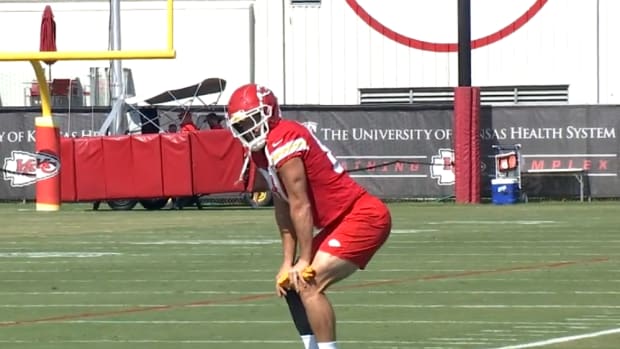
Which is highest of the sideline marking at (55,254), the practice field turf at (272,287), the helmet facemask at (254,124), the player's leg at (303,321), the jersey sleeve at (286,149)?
the helmet facemask at (254,124)

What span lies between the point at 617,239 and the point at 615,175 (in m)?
11.0

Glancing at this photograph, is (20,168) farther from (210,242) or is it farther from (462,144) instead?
(210,242)

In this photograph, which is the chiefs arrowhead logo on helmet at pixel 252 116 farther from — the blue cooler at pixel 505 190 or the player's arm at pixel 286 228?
the blue cooler at pixel 505 190

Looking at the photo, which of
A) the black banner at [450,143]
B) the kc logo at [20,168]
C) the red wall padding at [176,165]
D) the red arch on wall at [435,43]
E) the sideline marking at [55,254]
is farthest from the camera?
the red arch on wall at [435,43]

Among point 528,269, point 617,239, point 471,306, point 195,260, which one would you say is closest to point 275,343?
point 471,306

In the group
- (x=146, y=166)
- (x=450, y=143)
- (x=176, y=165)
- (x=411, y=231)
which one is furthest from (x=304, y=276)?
(x=450, y=143)

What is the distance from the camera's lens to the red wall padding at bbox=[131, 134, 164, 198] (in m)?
29.4

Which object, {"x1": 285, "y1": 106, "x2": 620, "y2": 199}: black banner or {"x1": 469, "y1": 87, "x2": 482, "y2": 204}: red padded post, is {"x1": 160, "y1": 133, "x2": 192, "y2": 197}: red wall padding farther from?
{"x1": 469, "y1": 87, "x2": 482, "y2": 204}: red padded post

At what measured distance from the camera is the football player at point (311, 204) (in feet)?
26.5

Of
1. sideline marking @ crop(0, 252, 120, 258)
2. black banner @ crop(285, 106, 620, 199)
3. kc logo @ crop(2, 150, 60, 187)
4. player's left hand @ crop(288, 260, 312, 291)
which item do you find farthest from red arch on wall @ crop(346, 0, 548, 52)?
player's left hand @ crop(288, 260, 312, 291)

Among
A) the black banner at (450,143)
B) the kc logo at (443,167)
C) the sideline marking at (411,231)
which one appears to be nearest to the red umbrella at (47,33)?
the black banner at (450,143)

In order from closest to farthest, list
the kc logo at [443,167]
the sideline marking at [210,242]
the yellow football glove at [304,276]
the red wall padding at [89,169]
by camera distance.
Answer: the yellow football glove at [304,276] < the sideline marking at [210,242] < the red wall padding at [89,169] < the kc logo at [443,167]

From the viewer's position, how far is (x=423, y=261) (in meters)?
17.2

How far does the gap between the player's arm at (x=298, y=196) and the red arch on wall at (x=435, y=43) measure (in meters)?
30.7
